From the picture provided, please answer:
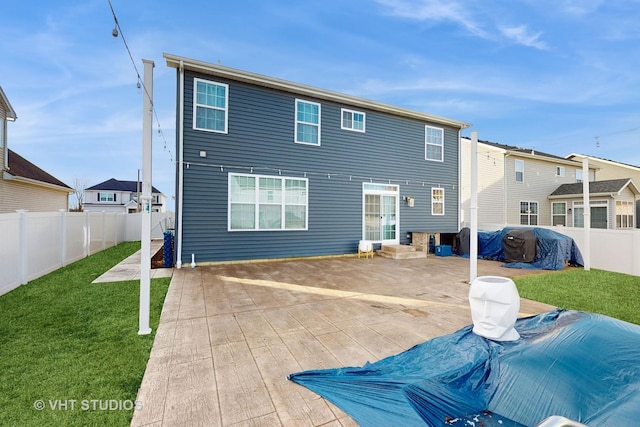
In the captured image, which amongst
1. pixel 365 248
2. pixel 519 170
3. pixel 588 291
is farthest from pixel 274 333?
pixel 519 170

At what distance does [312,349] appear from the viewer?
2.82 metres

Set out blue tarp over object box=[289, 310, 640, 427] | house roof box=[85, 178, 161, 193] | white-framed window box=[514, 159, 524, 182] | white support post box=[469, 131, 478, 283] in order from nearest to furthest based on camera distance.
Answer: blue tarp over object box=[289, 310, 640, 427] → white support post box=[469, 131, 478, 283] → white-framed window box=[514, 159, 524, 182] → house roof box=[85, 178, 161, 193]

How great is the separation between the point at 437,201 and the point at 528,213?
879 centimetres

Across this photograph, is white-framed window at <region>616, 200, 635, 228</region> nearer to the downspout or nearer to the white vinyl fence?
the downspout

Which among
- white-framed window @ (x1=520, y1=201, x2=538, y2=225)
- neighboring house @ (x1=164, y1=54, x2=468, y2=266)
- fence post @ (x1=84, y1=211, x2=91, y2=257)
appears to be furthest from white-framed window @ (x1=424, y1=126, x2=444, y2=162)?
fence post @ (x1=84, y1=211, x2=91, y2=257)

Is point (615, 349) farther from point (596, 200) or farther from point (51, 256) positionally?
point (596, 200)

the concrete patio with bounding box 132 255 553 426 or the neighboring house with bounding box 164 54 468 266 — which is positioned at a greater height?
the neighboring house with bounding box 164 54 468 266

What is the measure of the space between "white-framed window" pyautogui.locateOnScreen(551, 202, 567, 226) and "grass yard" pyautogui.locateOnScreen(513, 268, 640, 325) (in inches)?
435

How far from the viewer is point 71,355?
264 cm

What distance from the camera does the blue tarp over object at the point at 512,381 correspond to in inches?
65.6

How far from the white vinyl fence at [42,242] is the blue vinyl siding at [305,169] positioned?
111 inches

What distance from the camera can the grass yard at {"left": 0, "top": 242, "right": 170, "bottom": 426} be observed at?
6.17 feet

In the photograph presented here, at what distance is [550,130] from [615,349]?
21445 mm

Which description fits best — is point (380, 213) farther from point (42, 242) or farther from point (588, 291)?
point (42, 242)
